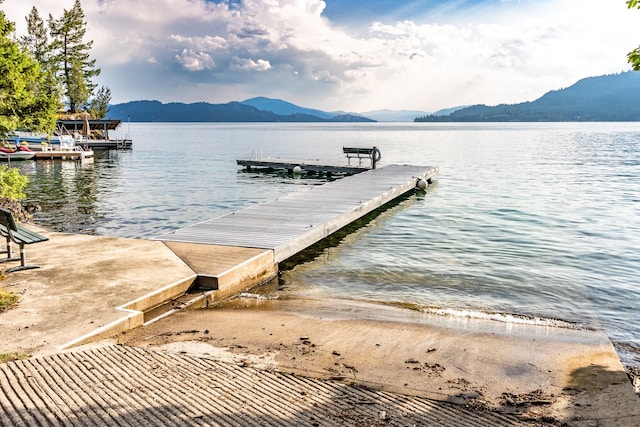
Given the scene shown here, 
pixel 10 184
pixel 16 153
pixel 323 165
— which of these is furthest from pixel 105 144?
pixel 10 184

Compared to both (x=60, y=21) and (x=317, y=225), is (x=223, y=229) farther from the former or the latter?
(x=60, y=21)

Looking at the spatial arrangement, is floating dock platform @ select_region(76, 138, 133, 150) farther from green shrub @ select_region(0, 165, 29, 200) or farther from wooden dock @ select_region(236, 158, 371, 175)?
green shrub @ select_region(0, 165, 29, 200)

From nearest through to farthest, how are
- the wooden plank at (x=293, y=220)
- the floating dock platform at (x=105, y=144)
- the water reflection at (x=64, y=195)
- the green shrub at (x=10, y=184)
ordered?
the wooden plank at (x=293, y=220) → the green shrub at (x=10, y=184) → the water reflection at (x=64, y=195) → the floating dock platform at (x=105, y=144)

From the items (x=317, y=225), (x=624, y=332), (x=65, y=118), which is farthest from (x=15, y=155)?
(x=624, y=332)

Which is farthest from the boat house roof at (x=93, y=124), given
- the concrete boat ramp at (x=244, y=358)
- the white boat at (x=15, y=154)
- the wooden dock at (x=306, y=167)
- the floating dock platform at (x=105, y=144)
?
the concrete boat ramp at (x=244, y=358)

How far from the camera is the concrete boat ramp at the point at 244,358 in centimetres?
438

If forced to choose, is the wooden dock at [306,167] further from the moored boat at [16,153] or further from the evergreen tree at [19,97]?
the evergreen tree at [19,97]

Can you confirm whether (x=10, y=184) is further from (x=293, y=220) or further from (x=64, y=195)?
(x=64, y=195)

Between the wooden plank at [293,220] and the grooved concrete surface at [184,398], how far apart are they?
5.43 meters

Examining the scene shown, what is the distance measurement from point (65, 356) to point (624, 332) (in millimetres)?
7840

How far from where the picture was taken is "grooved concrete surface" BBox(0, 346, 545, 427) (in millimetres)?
4078

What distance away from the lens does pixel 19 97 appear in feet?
35.6

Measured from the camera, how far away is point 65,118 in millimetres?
63375

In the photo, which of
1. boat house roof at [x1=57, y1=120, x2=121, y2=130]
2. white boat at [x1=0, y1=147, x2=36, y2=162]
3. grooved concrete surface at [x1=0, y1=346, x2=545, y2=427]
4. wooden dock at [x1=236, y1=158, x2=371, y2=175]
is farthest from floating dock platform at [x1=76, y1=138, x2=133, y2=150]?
grooved concrete surface at [x1=0, y1=346, x2=545, y2=427]
